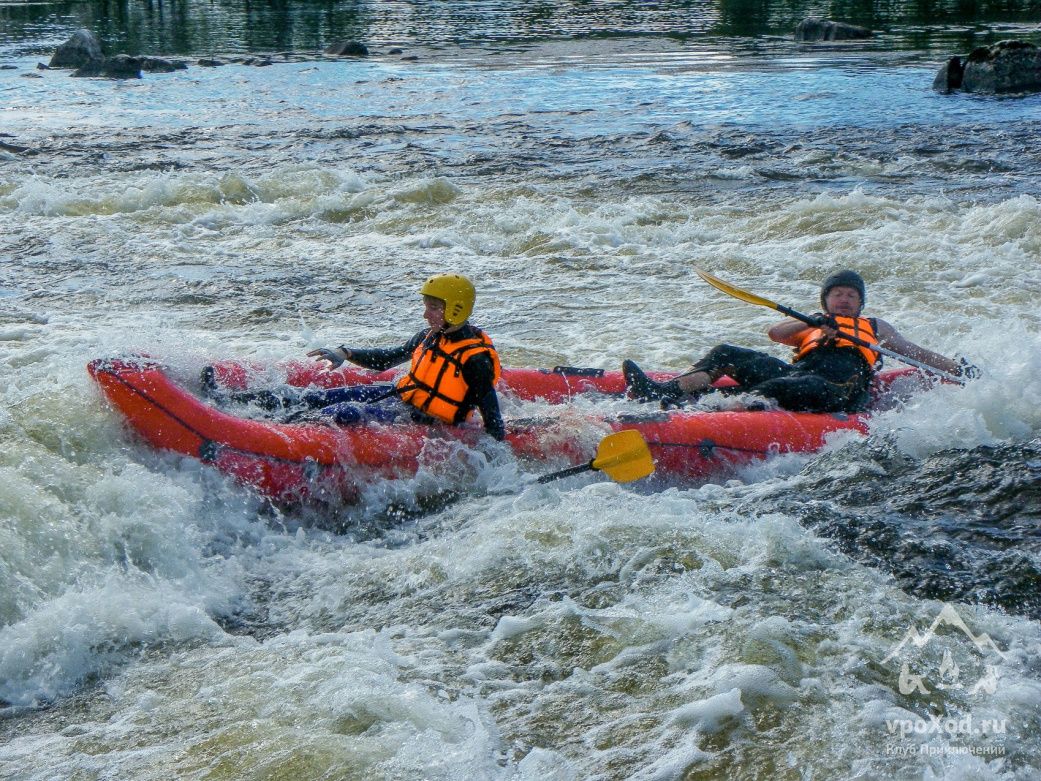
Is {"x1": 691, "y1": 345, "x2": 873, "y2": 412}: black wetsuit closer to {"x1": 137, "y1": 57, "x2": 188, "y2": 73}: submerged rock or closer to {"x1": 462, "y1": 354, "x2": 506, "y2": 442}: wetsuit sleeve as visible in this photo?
{"x1": 462, "y1": 354, "x2": 506, "y2": 442}: wetsuit sleeve

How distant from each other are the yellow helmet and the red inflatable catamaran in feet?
1.80

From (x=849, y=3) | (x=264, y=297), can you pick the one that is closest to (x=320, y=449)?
(x=264, y=297)

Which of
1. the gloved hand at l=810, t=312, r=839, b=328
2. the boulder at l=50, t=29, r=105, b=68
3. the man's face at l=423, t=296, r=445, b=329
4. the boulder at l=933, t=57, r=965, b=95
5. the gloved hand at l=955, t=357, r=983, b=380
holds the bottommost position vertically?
the gloved hand at l=955, t=357, r=983, b=380

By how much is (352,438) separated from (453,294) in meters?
0.84

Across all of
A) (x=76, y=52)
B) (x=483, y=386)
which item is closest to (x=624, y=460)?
(x=483, y=386)

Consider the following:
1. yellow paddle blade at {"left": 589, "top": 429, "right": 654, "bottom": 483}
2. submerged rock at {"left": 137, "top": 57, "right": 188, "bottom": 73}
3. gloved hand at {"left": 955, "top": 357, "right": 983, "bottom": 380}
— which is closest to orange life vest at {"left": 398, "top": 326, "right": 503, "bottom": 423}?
yellow paddle blade at {"left": 589, "top": 429, "right": 654, "bottom": 483}

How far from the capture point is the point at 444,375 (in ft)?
17.4

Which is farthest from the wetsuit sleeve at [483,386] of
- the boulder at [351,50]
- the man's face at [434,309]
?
the boulder at [351,50]

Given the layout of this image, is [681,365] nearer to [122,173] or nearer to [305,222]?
[305,222]

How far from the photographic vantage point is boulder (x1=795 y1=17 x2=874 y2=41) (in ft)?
76.5

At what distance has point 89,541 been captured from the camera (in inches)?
179

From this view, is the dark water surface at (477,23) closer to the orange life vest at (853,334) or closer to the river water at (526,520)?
the river water at (526,520)

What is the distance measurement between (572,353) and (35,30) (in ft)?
79.7

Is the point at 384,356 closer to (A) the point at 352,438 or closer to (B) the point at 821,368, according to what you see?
(A) the point at 352,438
